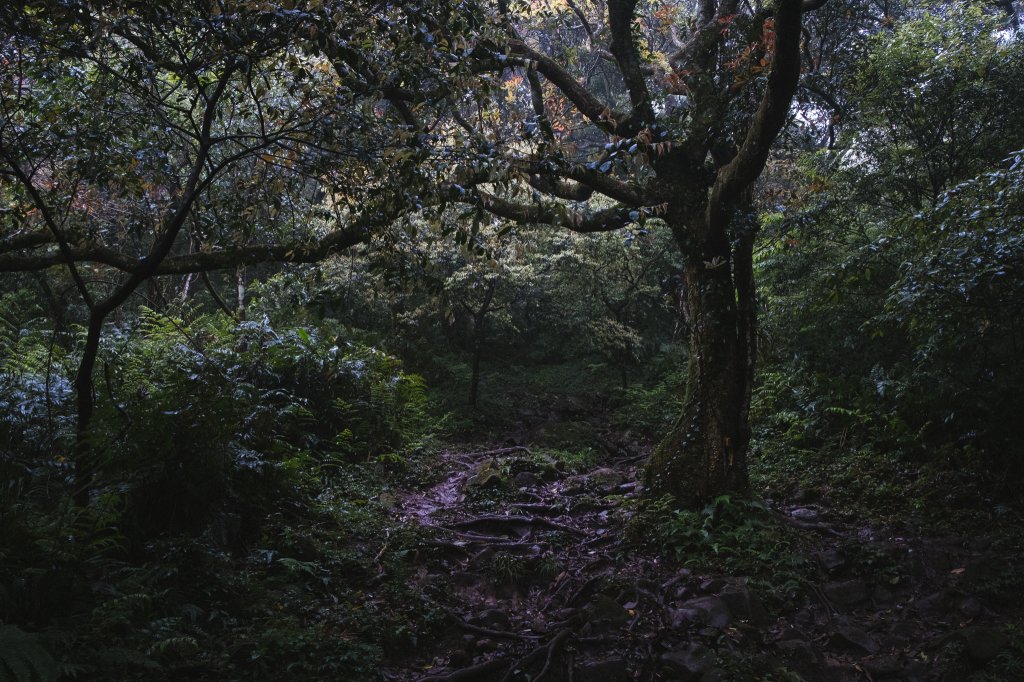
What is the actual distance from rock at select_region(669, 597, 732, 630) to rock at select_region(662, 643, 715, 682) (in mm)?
324

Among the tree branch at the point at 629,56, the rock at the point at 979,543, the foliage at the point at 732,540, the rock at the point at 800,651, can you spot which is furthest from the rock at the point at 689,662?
the tree branch at the point at 629,56

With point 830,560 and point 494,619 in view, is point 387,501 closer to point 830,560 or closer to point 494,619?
point 494,619

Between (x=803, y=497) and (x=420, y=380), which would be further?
(x=420, y=380)

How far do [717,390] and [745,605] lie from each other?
8.63 ft

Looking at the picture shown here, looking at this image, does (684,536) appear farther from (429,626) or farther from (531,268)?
(531,268)

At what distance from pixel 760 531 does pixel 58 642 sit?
5418 millimetres

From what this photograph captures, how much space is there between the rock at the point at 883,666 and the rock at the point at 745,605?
0.73 meters

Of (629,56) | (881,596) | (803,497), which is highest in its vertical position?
(629,56)

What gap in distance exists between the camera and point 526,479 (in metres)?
9.15

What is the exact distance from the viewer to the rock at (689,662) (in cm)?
426

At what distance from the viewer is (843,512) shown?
6.87m

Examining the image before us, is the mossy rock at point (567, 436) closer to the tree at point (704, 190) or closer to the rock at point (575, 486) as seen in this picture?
the rock at point (575, 486)

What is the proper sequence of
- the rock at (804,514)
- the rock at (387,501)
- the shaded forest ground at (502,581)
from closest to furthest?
the shaded forest ground at (502,581) → the rock at (804,514) → the rock at (387,501)

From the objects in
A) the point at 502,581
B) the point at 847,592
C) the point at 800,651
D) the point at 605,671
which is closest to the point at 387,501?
the point at 502,581
